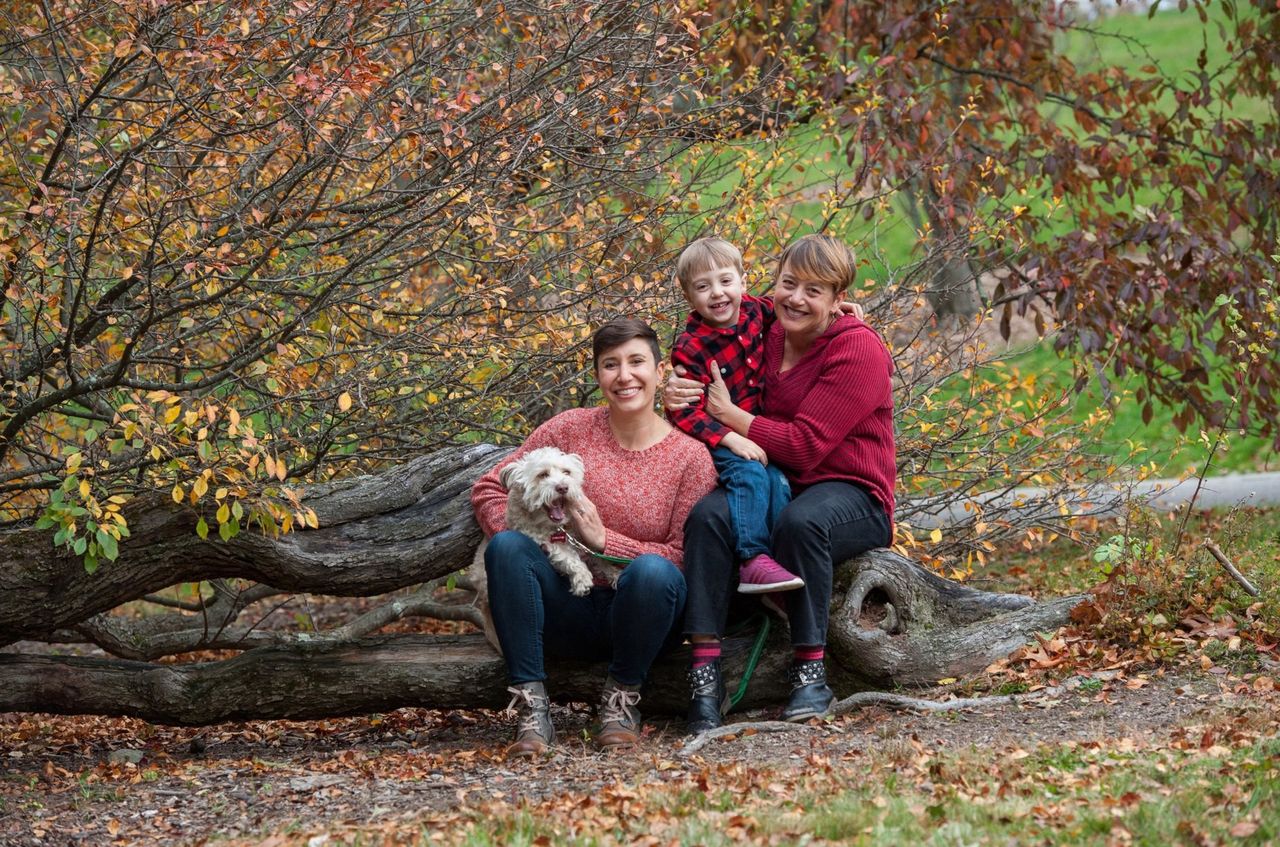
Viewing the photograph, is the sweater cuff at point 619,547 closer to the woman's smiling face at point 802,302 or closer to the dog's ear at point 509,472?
the dog's ear at point 509,472

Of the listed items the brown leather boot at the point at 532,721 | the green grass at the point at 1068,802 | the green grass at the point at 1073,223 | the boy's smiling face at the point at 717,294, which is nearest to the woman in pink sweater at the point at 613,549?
the brown leather boot at the point at 532,721

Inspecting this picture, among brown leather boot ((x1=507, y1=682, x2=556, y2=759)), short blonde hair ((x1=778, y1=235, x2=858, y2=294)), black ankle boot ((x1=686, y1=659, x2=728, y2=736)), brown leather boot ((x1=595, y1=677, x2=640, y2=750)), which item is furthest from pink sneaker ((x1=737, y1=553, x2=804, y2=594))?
short blonde hair ((x1=778, y1=235, x2=858, y2=294))

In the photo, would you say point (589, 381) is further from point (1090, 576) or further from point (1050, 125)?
point (1050, 125)

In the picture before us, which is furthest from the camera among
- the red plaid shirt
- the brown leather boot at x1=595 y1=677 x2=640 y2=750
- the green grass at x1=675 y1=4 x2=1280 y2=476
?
the green grass at x1=675 y1=4 x2=1280 y2=476

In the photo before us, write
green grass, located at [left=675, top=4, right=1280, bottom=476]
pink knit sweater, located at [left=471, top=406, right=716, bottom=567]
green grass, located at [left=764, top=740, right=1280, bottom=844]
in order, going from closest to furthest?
1. green grass, located at [left=764, top=740, right=1280, bottom=844]
2. pink knit sweater, located at [left=471, top=406, right=716, bottom=567]
3. green grass, located at [left=675, top=4, right=1280, bottom=476]

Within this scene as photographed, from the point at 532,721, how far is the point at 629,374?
1290 mm

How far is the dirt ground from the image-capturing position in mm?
4293

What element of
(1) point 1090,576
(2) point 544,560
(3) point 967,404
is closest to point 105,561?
(2) point 544,560

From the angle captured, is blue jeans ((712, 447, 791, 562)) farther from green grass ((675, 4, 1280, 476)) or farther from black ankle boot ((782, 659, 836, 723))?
green grass ((675, 4, 1280, 476))

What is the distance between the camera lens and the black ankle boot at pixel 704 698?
4848 mm

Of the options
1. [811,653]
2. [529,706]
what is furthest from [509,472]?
[811,653]

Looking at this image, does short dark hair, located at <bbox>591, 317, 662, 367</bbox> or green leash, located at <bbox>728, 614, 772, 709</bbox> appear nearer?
short dark hair, located at <bbox>591, 317, 662, 367</bbox>

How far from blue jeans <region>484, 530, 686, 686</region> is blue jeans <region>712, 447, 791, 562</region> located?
276 mm

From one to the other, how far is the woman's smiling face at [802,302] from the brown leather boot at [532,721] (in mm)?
1629
